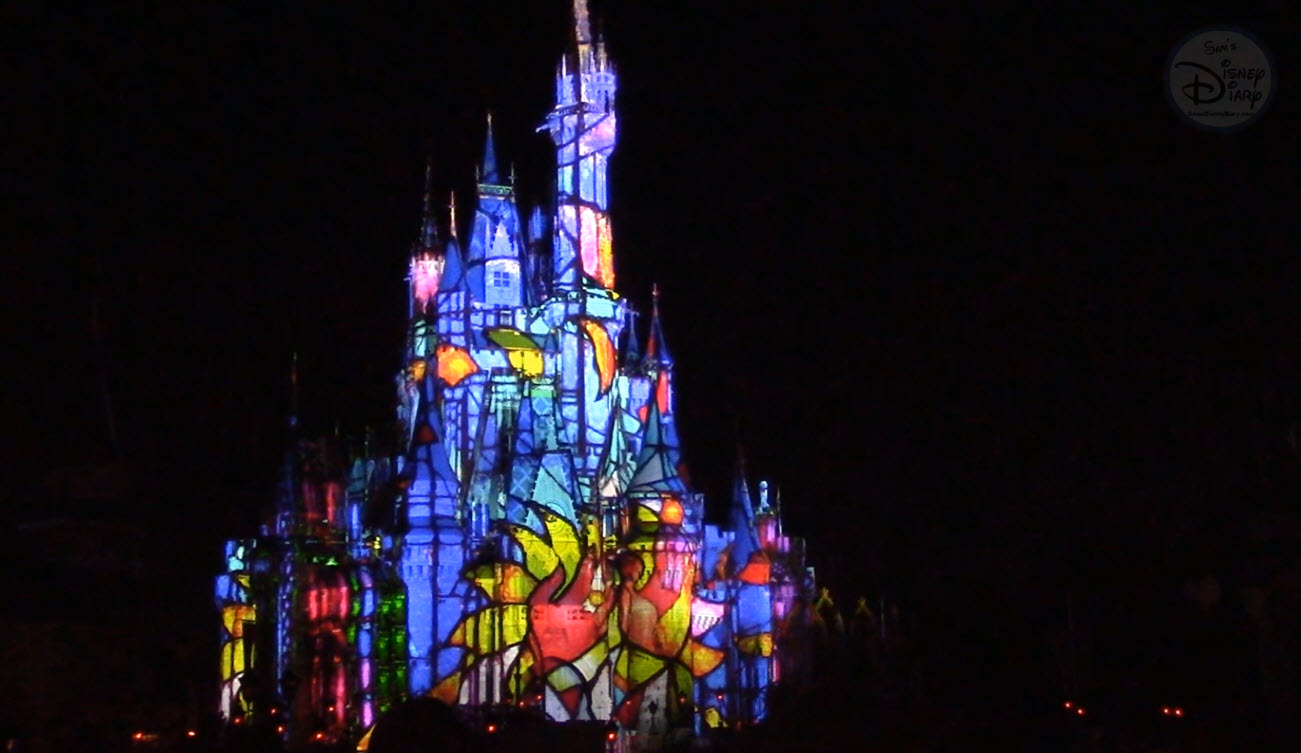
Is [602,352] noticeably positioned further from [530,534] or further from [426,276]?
[530,534]

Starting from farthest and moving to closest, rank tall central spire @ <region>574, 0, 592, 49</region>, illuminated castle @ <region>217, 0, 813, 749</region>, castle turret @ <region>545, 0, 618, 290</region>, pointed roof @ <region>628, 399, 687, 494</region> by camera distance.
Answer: tall central spire @ <region>574, 0, 592, 49</region> → castle turret @ <region>545, 0, 618, 290</region> → pointed roof @ <region>628, 399, 687, 494</region> → illuminated castle @ <region>217, 0, 813, 749</region>

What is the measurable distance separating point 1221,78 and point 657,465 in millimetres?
22784

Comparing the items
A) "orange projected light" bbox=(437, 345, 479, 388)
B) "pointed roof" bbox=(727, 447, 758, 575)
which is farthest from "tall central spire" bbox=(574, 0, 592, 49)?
"pointed roof" bbox=(727, 447, 758, 575)

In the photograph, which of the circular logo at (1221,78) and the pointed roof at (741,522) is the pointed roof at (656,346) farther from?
the circular logo at (1221,78)

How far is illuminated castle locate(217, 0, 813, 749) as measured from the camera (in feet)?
111

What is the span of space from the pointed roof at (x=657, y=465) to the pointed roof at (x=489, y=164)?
7591mm

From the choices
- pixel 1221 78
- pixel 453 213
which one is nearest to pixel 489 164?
pixel 453 213

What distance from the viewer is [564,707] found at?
3569cm

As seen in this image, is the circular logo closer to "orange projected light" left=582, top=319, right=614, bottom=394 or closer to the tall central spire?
"orange projected light" left=582, top=319, right=614, bottom=394

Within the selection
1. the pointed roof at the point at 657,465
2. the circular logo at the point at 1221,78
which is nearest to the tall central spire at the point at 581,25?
the pointed roof at the point at 657,465

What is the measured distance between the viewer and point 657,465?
1490 inches

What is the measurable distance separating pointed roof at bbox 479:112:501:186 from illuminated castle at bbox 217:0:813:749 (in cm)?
5

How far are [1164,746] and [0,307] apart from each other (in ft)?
48.2

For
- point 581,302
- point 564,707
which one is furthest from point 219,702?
point 581,302
